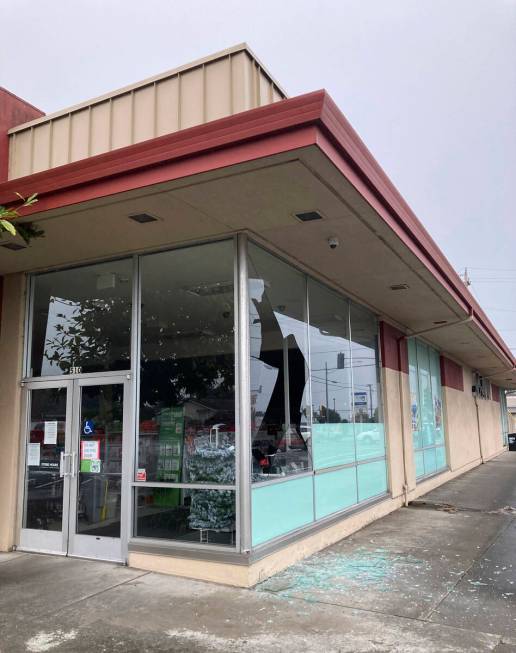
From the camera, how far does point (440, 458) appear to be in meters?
14.1

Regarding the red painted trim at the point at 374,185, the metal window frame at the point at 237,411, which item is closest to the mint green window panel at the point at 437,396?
the red painted trim at the point at 374,185

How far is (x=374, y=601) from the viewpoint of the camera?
16.1 feet

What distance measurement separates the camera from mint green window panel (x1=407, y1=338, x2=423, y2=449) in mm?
11805

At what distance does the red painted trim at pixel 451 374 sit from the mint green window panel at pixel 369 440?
6045 mm

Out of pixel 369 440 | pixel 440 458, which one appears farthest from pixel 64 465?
pixel 440 458

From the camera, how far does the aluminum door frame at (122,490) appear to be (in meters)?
6.04

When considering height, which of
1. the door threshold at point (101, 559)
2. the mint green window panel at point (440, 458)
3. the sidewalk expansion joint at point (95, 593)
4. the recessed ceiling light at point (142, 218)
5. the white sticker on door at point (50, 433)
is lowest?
the sidewalk expansion joint at point (95, 593)

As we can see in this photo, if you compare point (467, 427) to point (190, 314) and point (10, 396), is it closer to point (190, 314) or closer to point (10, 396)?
point (190, 314)

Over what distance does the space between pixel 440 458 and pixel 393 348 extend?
475 centimetres

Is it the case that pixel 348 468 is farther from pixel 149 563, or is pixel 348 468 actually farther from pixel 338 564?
pixel 149 563

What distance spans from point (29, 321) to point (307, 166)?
437cm

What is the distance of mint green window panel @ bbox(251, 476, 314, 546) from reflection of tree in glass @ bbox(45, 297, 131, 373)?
206 centimetres

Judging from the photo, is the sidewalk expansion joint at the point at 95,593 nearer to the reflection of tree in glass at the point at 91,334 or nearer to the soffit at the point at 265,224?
the reflection of tree in glass at the point at 91,334

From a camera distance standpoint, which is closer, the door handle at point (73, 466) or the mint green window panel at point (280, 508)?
the mint green window panel at point (280, 508)
